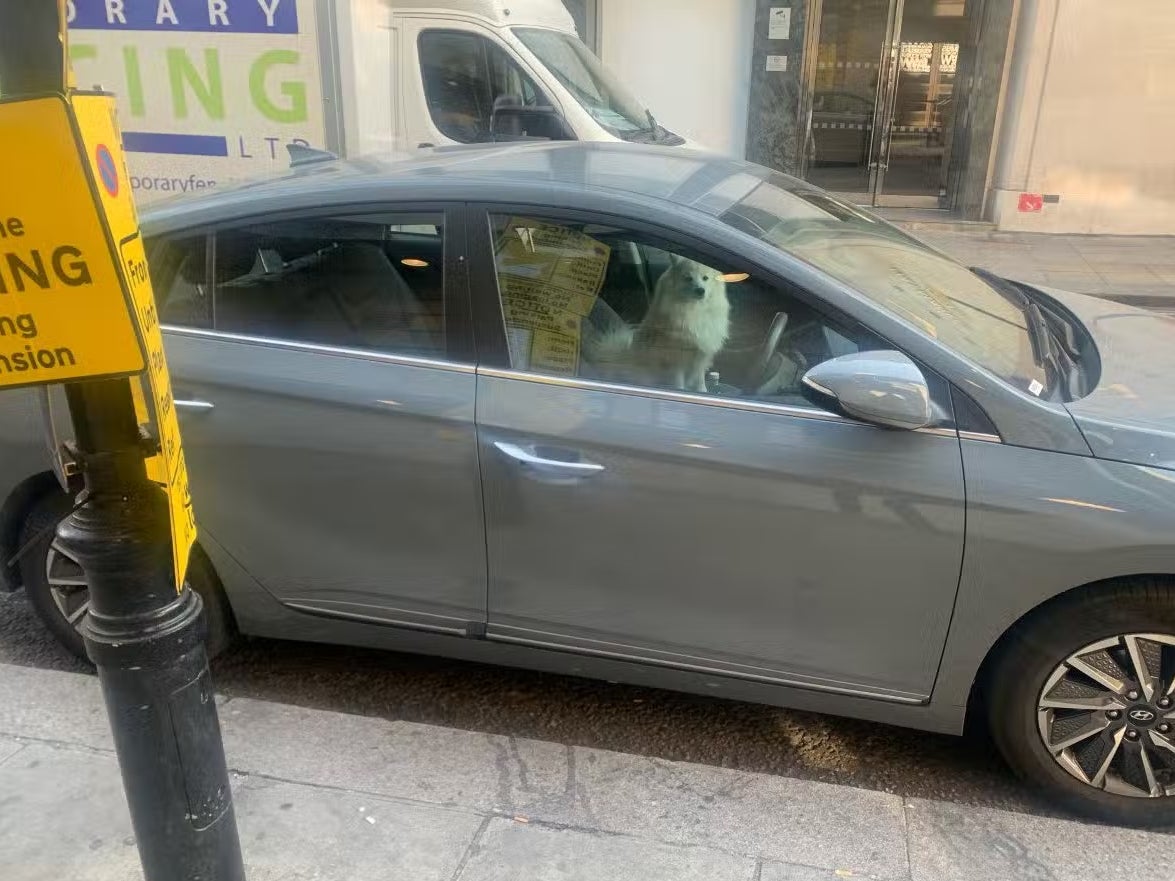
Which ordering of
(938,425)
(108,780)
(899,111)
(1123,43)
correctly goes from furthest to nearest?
(899,111), (1123,43), (108,780), (938,425)

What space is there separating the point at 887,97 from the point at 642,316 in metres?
11.0

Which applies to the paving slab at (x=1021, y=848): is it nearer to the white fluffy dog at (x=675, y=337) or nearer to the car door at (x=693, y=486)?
the car door at (x=693, y=486)

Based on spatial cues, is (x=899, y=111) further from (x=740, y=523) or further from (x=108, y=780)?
(x=108, y=780)

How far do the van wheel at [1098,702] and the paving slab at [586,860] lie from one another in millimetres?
812

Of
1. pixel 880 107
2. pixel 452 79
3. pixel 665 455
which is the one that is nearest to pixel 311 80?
pixel 452 79

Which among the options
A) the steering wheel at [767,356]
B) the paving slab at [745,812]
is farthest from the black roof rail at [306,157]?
the paving slab at [745,812]

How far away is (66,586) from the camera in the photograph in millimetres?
3113

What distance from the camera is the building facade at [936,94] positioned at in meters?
11.2

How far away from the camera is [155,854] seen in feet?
6.15

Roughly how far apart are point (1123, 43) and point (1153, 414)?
35.1 ft

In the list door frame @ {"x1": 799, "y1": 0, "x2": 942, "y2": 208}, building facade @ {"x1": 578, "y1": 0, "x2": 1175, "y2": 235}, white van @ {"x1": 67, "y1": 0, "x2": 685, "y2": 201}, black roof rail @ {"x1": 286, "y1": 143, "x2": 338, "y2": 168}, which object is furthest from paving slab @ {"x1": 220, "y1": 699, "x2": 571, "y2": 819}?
door frame @ {"x1": 799, "y1": 0, "x2": 942, "y2": 208}

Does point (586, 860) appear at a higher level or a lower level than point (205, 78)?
lower

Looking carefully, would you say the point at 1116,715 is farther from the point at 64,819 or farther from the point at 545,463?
the point at 64,819

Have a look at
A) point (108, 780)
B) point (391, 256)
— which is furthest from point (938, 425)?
point (108, 780)
